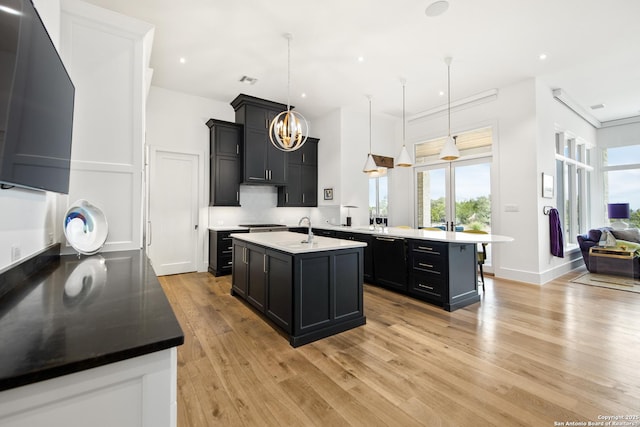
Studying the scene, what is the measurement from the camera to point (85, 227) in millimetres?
2141

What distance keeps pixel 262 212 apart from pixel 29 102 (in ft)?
16.4

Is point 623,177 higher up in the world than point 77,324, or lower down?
higher up

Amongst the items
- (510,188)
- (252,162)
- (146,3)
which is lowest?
(510,188)

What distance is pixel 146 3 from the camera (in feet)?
9.82

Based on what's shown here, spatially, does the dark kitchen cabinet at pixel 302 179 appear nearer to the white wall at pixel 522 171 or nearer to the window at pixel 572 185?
the white wall at pixel 522 171

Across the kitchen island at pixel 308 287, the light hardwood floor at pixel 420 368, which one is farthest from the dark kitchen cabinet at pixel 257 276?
the light hardwood floor at pixel 420 368

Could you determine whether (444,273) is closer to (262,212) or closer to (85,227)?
(85,227)

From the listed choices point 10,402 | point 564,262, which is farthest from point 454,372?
point 564,262

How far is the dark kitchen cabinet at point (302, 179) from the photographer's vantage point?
20.1 feet

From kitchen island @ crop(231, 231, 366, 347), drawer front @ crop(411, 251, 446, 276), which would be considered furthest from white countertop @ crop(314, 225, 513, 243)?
kitchen island @ crop(231, 231, 366, 347)

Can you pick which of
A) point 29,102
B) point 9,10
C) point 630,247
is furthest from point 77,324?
point 630,247

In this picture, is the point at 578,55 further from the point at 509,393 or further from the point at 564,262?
the point at 509,393

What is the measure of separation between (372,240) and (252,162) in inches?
105

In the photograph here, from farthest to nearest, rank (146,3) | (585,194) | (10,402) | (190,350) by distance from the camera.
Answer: (585,194) < (146,3) < (190,350) < (10,402)
